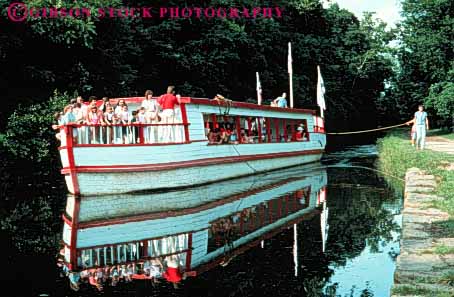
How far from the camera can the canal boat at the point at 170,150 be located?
15.1 m

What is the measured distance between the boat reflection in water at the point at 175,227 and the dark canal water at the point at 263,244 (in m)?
0.04

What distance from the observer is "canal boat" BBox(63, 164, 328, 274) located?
8977 millimetres

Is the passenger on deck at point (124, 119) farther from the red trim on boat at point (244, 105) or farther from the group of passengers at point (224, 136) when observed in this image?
the group of passengers at point (224, 136)

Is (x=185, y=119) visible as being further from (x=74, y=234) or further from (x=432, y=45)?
(x=432, y=45)

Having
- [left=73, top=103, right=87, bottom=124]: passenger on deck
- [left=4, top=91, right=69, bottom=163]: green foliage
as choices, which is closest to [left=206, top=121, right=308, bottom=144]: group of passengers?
[left=73, top=103, right=87, bottom=124]: passenger on deck

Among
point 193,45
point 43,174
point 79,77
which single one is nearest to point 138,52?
point 193,45

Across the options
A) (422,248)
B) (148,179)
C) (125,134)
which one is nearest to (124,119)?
(125,134)

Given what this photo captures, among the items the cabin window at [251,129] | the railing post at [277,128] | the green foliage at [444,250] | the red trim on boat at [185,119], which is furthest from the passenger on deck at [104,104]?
the green foliage at [444,250]

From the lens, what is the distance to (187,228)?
36.0 feet

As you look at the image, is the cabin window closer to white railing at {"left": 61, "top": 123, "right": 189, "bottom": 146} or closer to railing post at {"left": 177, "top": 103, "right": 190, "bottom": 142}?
railing post at {"left": 177, "top": 103, "right": 190, "bottom": 142}

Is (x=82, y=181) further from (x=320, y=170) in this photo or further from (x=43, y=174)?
(x=320, y=170)

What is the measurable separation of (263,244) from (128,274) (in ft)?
8.64

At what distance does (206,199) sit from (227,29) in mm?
22458

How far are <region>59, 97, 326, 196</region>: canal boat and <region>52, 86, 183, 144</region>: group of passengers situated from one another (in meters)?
0.03
